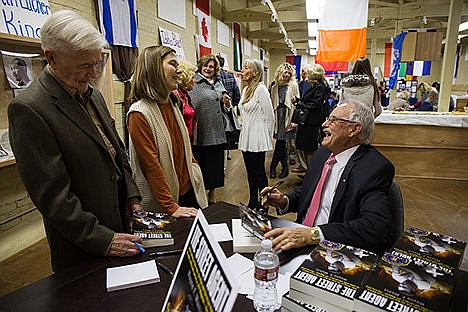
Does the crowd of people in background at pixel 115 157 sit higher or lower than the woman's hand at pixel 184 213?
higher

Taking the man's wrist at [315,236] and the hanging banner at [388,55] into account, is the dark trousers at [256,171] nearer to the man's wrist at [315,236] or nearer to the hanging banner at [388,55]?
the man's wrist at [315,236]

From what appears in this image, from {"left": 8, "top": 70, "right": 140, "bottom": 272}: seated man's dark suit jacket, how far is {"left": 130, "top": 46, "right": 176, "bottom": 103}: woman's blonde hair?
0.54 m

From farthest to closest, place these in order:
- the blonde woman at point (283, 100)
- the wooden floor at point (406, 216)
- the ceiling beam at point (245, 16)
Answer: the ceiling beam at point (245, 16), the blonde woman at point (283, 100), the wooden floor at point (406, 216)

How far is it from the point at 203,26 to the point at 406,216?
191 inches

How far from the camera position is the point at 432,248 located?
1.05m

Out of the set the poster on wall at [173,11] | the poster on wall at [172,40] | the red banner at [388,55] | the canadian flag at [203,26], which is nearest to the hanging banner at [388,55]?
the red banner at [388,55]

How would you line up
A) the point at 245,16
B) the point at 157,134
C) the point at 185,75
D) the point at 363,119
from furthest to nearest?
the point at 245,16, the point at 185,75, the point at 157,134, the point at 363,119

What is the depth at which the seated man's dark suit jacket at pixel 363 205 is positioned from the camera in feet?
4.40

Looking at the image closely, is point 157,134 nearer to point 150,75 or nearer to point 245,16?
point 150,75

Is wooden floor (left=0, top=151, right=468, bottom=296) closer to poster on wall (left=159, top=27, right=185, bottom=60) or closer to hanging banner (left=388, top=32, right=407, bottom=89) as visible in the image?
poster on wall (left=159, top=27, right=185, bottom=60)

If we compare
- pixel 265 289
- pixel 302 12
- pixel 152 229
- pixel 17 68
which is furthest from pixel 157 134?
pixel 302 12

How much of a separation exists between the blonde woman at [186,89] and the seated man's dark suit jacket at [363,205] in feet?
5.93

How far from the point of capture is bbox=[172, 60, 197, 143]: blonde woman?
9.76ft

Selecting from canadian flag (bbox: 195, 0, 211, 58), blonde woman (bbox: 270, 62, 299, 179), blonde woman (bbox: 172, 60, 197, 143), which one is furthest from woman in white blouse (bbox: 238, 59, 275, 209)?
canadian flag (bbox: 195, 0, 211, 58)
